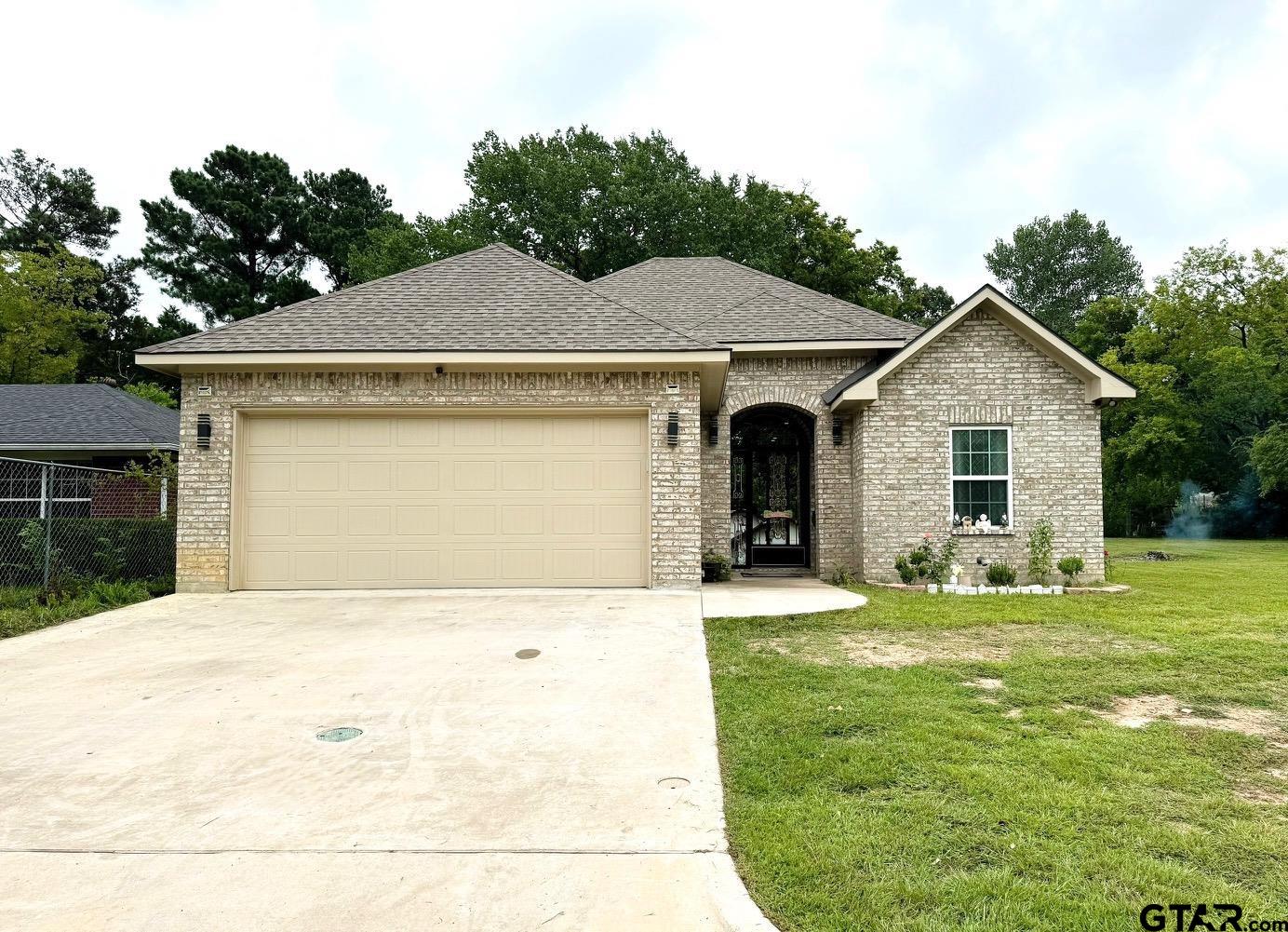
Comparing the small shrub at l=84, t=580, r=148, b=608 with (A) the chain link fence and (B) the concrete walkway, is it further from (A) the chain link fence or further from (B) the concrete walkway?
(B) the concrete walkway

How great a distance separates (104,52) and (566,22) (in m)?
8.95

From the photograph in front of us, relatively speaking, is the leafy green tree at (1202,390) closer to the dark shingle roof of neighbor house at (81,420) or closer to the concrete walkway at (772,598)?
the concrete walkway at (772,598)

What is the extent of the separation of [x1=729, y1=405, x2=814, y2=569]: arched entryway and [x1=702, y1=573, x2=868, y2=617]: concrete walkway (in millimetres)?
2252

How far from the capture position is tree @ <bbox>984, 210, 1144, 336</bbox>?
44031 mm

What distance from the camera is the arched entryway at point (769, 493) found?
1407 centimetres

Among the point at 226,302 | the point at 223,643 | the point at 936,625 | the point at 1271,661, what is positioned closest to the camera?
the point at 1271,661

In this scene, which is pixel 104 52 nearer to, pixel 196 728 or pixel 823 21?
pixel 823 21

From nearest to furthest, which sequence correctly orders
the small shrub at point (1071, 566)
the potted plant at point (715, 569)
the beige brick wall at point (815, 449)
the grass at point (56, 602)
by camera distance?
the grass at point (56, 602) → the small shrub at point (1071, 566) → the potted plant at point (715, 569) → the beige brick wall at point (815, 449)

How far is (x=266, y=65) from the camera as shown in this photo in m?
14.2

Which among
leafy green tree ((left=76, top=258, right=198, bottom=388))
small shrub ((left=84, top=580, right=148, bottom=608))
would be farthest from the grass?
leafy green tree ((left=76, top=258, right=198, bottom=388))

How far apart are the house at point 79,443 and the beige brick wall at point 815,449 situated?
34.0 ft

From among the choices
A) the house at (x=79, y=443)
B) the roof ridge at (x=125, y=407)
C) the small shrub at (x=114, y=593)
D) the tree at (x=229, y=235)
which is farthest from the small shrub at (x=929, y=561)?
the tree at (x=229, y=235)

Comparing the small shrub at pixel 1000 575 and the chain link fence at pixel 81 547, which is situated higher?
the chain link fence at pixel 81 547

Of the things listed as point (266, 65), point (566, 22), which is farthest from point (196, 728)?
point (266, 65)
